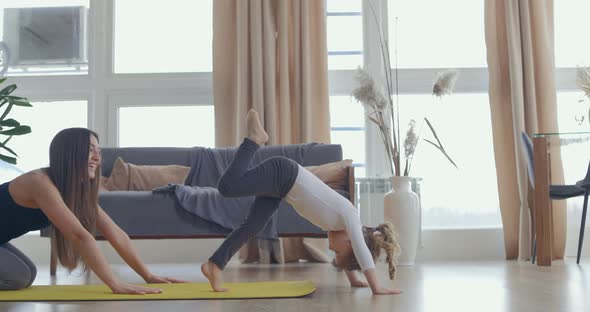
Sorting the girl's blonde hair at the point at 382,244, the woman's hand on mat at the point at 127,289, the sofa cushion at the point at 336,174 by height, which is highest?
the sofa cushion at the point at 336,174

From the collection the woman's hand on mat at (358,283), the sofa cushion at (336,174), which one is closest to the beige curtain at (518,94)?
the sofa cushion at (336,174)

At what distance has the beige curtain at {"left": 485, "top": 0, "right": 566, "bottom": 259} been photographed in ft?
18.0

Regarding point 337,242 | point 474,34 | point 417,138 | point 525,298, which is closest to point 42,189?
point 337,242

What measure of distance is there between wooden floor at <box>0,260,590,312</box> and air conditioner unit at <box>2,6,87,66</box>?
7.66ft

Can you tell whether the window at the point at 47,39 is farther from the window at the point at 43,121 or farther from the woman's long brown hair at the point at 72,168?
the woman's long brown hair at the point at 72,168

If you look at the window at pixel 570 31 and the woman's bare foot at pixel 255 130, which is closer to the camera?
the woman's bare foot at pixel 255 130

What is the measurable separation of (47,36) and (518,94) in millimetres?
3693

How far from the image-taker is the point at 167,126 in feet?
19.6

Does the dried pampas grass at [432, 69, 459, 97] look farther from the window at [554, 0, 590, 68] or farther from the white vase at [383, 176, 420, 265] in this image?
the window at [554, 0, 590, 68]

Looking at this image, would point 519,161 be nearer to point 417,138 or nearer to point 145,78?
point 417,138

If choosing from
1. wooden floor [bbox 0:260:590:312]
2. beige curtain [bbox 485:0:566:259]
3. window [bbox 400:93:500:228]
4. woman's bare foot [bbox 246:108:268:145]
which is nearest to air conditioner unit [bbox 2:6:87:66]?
wooden floor [bbox 0:260:590:312]

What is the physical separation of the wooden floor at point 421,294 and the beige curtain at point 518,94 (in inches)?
48.5

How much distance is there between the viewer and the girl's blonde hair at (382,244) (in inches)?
114

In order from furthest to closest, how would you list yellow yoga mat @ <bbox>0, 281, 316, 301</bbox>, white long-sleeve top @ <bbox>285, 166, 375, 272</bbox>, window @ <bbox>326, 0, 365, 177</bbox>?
window @ <bbox>326, 0, 365, 177</bbox> < white long-sleeve top @ <bbox>285, 166, 375, 272</bbox> < yellow yoga mat @ <bbox>0, 281, 316, 301</bbox>
